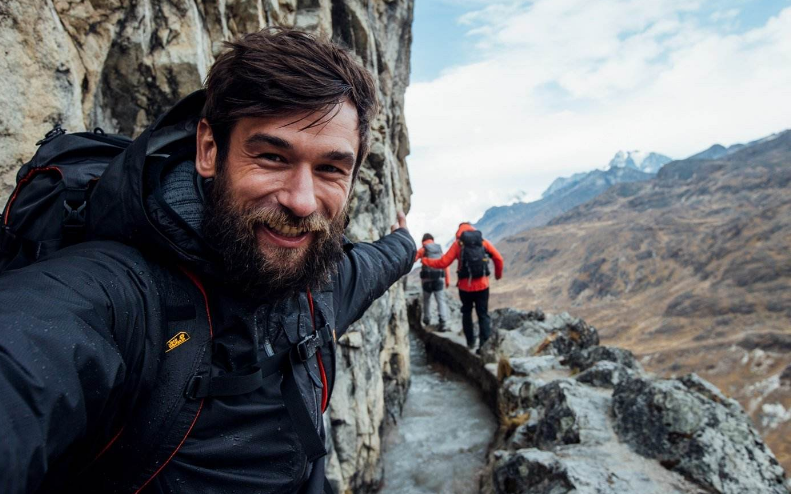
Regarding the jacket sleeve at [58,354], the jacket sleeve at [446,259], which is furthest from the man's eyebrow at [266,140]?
the jacket sleeve at [446,259]

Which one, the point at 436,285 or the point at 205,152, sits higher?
the point at 205,152

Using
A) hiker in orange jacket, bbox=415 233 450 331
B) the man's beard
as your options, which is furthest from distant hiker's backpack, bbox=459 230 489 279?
the man's beard

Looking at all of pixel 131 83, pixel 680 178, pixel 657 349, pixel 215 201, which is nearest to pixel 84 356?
pixel 215 201

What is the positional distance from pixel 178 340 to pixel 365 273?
1.77m

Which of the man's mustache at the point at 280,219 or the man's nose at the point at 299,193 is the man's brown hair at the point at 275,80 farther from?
the man's mustache at the point at 280,219

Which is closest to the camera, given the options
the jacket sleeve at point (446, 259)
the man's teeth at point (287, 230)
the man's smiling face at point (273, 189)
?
the man's smiling face at point (273, 189)

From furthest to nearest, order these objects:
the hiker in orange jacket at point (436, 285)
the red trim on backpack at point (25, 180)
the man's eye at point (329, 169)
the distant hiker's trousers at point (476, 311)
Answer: the hiker in orange jacket at point (436, 285), the distant hiker's trousers at point (476, 311), the man's eye at point (329, 169), the red trim on backpack at point (25, 180)

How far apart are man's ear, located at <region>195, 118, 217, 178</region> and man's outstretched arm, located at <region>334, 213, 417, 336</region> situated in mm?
1187

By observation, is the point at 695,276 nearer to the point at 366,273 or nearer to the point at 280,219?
the point at 366,273

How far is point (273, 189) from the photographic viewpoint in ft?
7.25

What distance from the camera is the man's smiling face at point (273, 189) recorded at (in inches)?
83.7

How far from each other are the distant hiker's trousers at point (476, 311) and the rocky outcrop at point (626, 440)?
267 centimetres

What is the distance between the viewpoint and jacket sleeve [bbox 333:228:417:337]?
3180 millimetres

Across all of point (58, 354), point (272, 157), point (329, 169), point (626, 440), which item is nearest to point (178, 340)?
point (58, 354)
